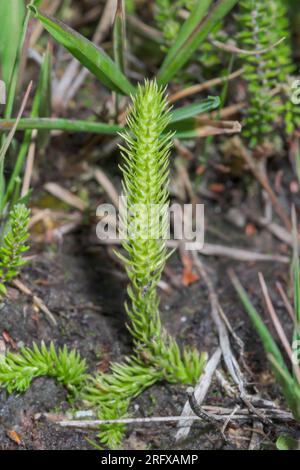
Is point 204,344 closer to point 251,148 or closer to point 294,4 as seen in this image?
point 251,148

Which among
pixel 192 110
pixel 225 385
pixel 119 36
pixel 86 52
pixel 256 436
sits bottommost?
pixel 256 436

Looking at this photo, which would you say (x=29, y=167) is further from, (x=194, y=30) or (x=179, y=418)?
(x=179, y=418)

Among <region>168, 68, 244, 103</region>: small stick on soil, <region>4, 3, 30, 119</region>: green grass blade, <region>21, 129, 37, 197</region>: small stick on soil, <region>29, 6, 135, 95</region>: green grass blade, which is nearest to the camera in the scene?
<region>29, 6, 135, 95</region>: green grass blade

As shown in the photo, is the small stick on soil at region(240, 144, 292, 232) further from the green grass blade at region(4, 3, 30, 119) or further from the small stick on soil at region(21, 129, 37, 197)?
the green grass blade at region(4, 3, 30, 119)

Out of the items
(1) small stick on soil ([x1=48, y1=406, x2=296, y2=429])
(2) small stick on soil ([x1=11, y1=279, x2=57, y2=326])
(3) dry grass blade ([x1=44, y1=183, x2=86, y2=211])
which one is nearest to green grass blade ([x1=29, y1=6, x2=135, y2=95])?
(3) dry grass blade ([x1=44, y1=183, x2=86, y2=211])

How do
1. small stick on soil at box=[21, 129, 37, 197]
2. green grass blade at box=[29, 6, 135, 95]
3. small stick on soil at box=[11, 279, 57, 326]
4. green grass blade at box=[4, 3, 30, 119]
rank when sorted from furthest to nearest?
small stick on soil at box=[21, 129, 37, 197]
small stick on soil at box=[11, 279, 57, 326]
green grass blade at box=[4, 3, 30, 119]
green grass blade at box=[29, 6, 135, 95]

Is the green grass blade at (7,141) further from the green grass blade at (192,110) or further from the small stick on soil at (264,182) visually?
the small stick on soil at (264,182)

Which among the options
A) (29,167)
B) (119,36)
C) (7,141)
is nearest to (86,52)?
(119,36)

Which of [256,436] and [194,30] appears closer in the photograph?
[256,436]

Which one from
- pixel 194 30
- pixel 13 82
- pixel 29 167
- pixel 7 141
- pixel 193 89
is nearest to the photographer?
pixel 7 141
